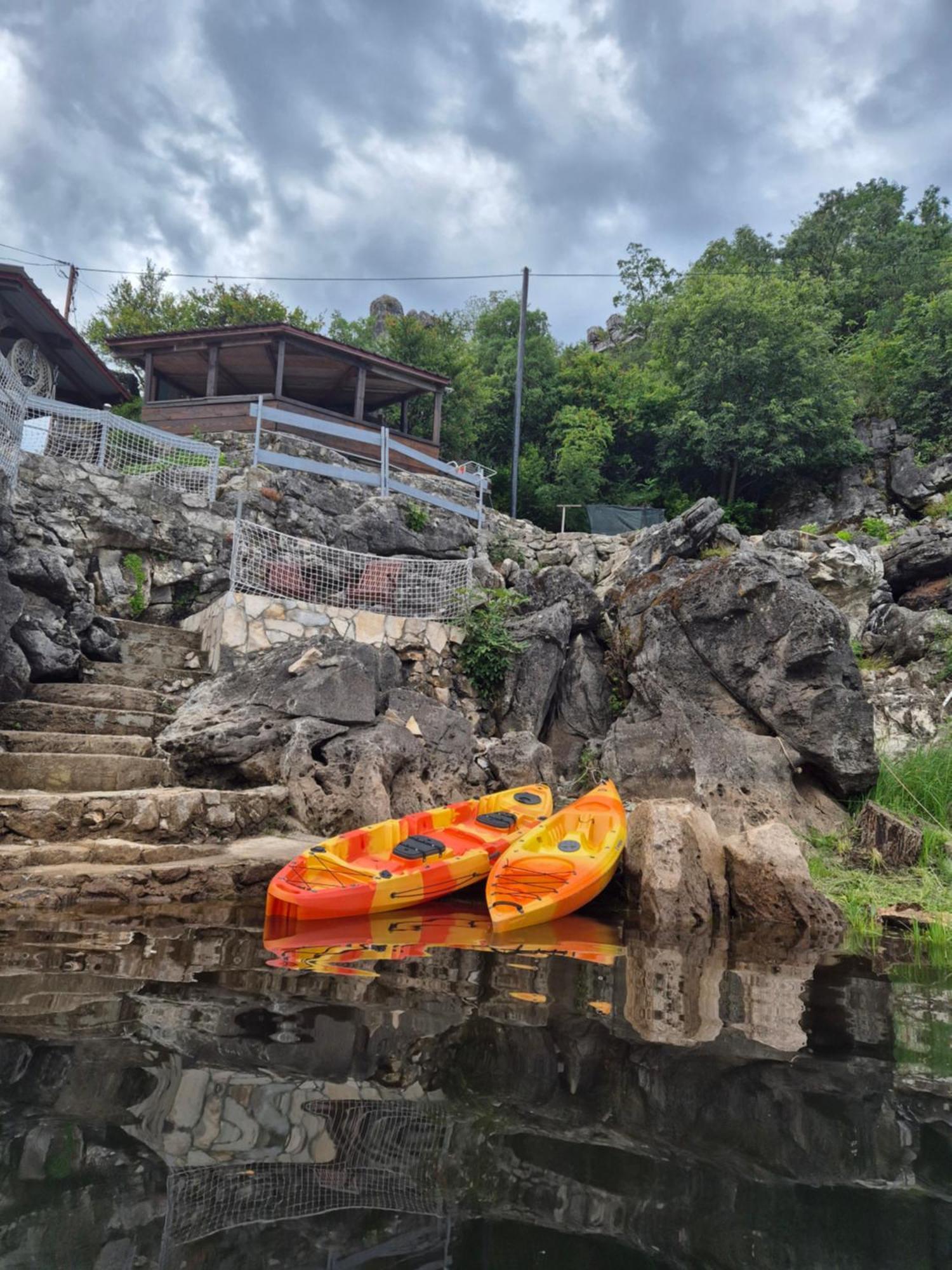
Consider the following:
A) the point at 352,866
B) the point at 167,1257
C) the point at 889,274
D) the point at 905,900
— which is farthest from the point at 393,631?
the point at 889,274

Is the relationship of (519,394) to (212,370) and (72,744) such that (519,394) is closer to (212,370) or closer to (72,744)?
(212,370)

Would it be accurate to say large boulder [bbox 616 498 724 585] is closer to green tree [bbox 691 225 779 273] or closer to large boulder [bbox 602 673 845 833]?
large boulder [bbox 602 673 845 833]

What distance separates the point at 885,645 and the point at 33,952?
12.4 metres

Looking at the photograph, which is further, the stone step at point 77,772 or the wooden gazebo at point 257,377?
the wooden gazebo at point 257,377

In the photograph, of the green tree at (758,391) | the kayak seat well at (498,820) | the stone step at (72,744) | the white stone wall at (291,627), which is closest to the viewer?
the stone step at (72,744)

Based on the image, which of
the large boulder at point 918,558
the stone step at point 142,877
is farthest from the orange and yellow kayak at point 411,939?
the large boulder at point 918,558

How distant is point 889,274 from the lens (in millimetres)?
28391

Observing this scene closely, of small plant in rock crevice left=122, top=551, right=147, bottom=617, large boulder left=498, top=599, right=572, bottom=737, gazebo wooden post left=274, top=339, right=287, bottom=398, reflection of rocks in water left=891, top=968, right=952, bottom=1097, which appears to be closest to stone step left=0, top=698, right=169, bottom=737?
small plant in rock crevice left=122, top=551, right=147, bottom=617

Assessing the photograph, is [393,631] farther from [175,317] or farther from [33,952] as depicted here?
[175,317]

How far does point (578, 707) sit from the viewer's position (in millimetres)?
9938

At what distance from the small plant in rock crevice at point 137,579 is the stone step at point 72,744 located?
11.6 ft

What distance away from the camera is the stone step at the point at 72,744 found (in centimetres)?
609

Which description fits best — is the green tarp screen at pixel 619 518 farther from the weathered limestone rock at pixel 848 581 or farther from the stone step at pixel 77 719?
the stone step at pixel 77 719

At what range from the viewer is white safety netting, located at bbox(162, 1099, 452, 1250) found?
1529 mm
